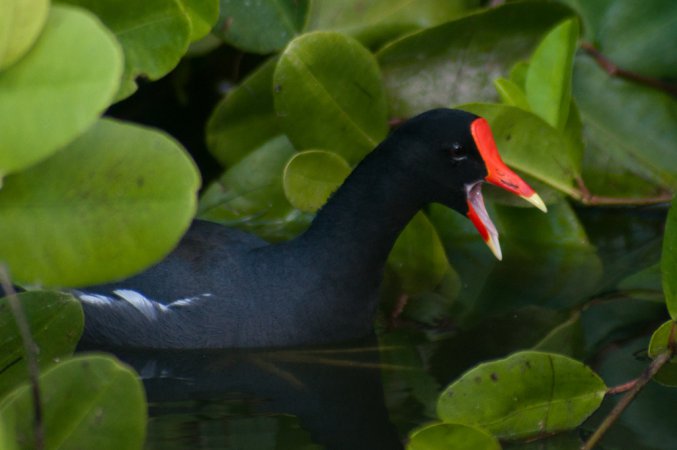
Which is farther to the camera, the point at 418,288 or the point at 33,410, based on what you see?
the point at 418,288

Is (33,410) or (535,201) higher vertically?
(33,410)

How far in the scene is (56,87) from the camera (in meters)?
1.64

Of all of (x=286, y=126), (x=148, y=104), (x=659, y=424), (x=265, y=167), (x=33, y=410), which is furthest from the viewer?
(x=148, y=104)

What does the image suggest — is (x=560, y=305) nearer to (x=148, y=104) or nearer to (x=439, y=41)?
(x=439, y=41)

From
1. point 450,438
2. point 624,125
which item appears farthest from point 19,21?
point 624,125

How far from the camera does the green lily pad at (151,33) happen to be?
7.41ft

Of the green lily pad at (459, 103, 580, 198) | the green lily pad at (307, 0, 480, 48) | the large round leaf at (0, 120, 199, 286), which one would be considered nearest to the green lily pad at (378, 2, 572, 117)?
the green lily pad at (307, 0, 480, 48)

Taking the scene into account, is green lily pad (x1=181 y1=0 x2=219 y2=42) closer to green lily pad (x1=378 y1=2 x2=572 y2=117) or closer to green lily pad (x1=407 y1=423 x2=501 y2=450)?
green lily pad (x1=378 y1=2 x2=572 y2=117)

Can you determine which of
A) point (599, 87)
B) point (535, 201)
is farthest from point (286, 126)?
point (599, 87)

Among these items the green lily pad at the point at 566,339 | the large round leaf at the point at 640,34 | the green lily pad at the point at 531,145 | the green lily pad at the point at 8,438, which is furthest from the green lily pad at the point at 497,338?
the green lily pad at the point at 8,438

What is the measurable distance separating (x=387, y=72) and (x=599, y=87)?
2.01 feet

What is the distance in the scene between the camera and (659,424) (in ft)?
8.14

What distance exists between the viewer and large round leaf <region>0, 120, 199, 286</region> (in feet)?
5.79

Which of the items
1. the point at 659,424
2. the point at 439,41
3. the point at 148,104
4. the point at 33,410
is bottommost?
the point at 148,104
